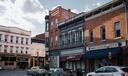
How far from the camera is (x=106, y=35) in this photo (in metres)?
32.0

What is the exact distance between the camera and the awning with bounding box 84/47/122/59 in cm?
2875

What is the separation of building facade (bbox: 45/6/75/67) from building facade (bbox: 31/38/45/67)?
94.8 ft

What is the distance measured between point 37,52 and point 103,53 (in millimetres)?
50538

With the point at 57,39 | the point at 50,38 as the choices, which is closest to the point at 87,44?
the point at 57,39

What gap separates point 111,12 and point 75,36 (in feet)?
32.2

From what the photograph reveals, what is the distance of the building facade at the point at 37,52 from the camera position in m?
79.2

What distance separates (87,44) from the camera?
118 feet

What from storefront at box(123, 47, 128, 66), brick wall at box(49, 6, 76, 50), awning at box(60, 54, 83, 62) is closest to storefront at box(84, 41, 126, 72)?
storefront at box(123, 47, 128, 66)

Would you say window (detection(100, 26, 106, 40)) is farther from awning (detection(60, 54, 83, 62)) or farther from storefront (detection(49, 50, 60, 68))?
storefront (detection(49, 50, 60, 68))

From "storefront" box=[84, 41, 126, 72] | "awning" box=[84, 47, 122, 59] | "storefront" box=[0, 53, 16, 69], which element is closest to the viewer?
"awning" box=[84, 47, 122, 59]

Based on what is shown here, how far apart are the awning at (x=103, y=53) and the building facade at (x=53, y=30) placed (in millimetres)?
12185

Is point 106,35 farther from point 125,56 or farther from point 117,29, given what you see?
point 125,56

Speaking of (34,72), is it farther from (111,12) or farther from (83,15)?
(111,12)

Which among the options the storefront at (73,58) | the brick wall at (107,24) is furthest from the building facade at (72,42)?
the brick wall at (107,24)
